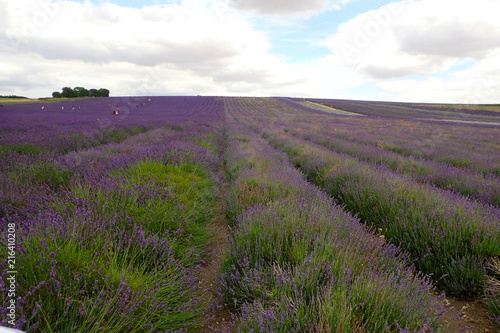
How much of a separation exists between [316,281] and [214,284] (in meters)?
1.05

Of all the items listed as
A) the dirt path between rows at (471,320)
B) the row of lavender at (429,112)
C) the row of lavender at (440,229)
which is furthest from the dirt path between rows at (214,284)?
the row of lavender at (429,112)

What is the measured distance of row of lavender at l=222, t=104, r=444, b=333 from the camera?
1.42m

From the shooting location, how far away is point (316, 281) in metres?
1.70

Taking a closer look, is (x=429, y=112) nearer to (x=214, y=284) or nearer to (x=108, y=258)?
(x=214, y=284)

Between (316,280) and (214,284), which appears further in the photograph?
(214,284)

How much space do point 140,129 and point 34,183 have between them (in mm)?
9581

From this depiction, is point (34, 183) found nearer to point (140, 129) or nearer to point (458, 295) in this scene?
point (458, 295)

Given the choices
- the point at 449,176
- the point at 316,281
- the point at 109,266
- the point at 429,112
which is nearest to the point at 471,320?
the point at 316,281

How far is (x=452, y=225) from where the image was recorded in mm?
2621

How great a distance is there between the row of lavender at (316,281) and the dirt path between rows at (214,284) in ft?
0.29

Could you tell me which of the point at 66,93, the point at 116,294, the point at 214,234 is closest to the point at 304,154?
the point at 214,234

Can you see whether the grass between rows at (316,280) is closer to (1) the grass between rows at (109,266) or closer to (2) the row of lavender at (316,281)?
(2) the row of lavender at (316,281)

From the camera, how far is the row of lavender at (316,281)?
142 centimetres

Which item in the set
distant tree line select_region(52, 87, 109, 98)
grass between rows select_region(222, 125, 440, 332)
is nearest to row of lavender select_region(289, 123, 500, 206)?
grass between rows select_region(222, 125, 440, 332)
